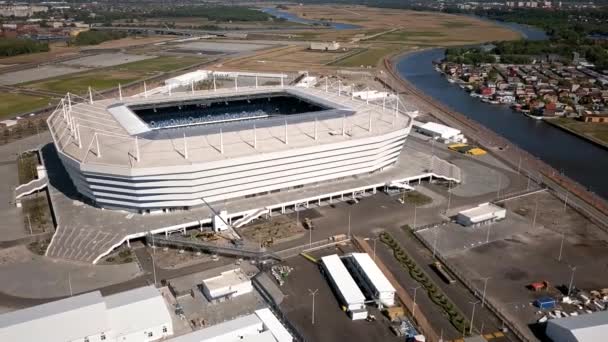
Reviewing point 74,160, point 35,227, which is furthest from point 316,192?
point 35,227

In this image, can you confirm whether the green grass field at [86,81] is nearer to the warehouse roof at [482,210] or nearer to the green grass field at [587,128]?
the warehouse roof at [482,210]

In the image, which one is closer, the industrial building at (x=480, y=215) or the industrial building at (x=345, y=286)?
→ the industrial building at (x=345, y=286)

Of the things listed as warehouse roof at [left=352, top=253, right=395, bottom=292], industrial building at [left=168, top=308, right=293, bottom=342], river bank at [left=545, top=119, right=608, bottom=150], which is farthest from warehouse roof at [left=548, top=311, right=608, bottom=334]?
river bank at [left=545, top=119, right=608, bottom=150]

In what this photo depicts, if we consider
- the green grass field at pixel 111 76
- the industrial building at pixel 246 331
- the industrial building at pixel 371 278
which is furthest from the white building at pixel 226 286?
the green grass field at pixel 111 76

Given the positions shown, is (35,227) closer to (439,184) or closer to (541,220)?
(439,184)

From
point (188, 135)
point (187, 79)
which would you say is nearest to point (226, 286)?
point (188, 135)

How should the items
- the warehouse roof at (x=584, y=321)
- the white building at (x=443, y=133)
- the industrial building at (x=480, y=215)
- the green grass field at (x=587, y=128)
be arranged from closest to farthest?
the warehouse roof at (x=584, y=321) → the industrial building at (x=480, y=215) → the white building at (x=443, y=133) → the green grass field at (x=587, y=128)
